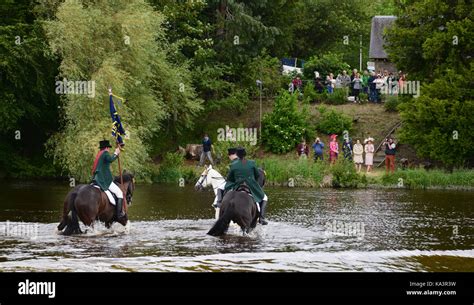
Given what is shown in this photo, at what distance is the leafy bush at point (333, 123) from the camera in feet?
187

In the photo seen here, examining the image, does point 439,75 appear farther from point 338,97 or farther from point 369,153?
point 338,97

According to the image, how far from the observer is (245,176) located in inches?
1016

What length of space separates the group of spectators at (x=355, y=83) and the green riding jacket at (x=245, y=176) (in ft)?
108

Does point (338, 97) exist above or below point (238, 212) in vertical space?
above

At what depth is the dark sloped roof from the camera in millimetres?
74812

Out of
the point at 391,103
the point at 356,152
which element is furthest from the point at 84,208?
the point at 391,103

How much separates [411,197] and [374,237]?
14898 millimetres

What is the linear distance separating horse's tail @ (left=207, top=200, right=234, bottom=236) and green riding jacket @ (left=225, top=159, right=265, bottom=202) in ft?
3.15

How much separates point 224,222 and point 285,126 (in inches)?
1267

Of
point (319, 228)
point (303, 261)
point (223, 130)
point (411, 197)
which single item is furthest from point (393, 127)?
point (303, 261)

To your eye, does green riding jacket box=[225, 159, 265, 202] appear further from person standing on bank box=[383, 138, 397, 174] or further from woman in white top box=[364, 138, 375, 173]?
woman in white top box=[364, 138, 375, 173]

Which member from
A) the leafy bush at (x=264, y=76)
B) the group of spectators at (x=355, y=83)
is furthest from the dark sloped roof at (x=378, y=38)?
the leafy bush at (x=264, y=76)

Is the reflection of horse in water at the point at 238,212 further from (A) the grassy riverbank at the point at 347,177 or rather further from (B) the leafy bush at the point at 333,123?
(B) the leafy bush at the point at 333,123

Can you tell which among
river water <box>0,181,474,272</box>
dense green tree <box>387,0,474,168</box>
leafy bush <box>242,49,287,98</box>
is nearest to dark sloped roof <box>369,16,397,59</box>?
leafy bush <box>242,49,287,98</box>
